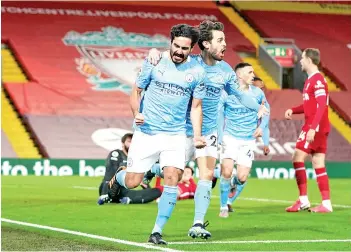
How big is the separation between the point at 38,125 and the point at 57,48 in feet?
15.0

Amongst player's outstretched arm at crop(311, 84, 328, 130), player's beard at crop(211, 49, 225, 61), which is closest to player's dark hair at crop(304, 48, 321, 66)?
player's outstretched arm at crop(311, 84, 328, 130)

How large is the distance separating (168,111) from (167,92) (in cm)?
19

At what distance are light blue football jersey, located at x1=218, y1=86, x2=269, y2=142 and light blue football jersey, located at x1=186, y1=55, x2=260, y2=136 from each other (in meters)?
2.57

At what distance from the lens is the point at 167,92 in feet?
31.6

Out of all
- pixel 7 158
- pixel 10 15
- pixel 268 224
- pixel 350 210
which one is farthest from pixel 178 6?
pixel 268 224

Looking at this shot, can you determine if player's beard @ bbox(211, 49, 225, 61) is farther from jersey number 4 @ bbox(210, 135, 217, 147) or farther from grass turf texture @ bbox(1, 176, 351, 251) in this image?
grass turf texture @ bbox(1, 176, 351, 251)

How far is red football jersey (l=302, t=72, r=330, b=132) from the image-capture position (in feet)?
45.4

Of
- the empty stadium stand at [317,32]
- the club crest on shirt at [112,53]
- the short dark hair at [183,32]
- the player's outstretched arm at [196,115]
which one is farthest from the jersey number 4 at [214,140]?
the empty stadium stand at [317,32]

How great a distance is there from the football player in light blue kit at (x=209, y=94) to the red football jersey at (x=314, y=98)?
329 centimetres

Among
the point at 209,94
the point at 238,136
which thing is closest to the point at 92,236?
the point at 209,94

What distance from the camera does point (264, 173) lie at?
27.2 m

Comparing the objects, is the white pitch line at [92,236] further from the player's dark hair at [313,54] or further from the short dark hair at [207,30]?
the player's dark hair at [313,54]

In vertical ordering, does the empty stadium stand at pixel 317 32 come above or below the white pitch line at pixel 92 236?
above

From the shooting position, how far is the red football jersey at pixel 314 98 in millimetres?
13828
